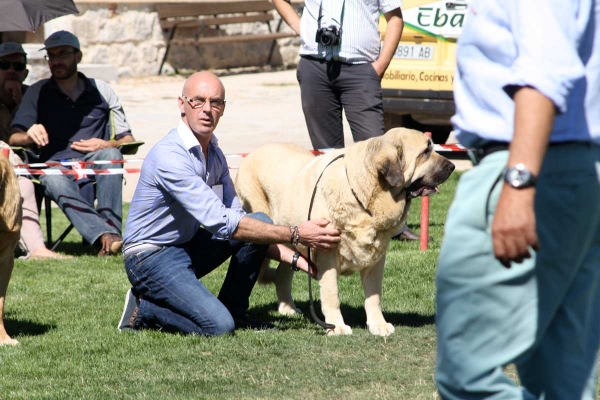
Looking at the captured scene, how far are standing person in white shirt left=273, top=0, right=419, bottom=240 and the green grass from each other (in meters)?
1.24

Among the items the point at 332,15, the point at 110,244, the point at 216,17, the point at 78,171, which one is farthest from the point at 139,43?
the point at 332,15

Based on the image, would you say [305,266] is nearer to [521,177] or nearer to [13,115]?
[521,177]

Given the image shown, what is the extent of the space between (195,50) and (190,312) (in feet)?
53.6

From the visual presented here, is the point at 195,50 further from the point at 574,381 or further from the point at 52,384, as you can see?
the point at 574,381

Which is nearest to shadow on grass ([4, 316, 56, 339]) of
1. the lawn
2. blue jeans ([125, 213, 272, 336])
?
the lawn

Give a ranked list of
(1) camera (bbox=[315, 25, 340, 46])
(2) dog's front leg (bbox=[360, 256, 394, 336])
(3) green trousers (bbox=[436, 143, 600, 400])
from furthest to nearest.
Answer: (1) camera (bbox=[315, 25, 340, 46]) → (2) dog's front leg (bbox=[360, 256, 394, 336]) → (3) green trousers (bbox=[436, 143, 600, 400])

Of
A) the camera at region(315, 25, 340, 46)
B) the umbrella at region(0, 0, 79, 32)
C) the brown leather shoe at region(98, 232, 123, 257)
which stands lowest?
the brown leather shoe at region(98, 232, 123, 257)

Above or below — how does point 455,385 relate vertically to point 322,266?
above

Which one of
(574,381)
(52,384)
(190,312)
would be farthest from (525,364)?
(190,312)

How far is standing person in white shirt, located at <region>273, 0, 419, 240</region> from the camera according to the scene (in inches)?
262

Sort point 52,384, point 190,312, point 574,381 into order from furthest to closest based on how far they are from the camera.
Result: point 190,312
point 52,384
point 574,381

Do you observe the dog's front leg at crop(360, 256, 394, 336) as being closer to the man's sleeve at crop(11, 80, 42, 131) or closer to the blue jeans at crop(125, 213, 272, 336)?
the blue jeans at crop(125, 213, 272, 336)

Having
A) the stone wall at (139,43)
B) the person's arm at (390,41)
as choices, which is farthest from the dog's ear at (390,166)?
the stone wall at (139,43)

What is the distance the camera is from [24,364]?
15.0 feet
